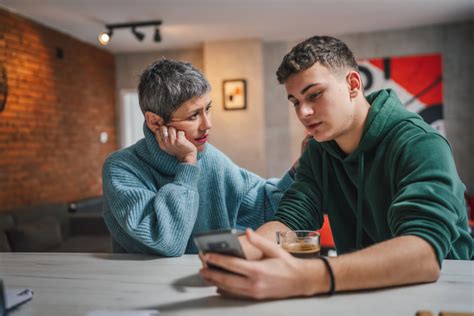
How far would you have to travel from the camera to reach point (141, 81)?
5.36 ft

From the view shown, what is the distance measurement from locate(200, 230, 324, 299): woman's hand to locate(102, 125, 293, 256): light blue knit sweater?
17.7 inches

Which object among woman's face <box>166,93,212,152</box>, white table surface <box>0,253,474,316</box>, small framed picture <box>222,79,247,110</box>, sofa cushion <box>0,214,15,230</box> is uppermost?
small framed picture <box>222,79,247,110</box>

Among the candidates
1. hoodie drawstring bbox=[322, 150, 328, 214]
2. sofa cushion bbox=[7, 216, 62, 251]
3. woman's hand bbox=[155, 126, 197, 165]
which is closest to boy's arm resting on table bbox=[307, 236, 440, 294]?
hoodie drawstring bbox=[322, 150, 328, 214]

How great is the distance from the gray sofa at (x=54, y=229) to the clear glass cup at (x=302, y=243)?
315 cm

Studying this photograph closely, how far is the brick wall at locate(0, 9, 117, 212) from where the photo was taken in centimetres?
446

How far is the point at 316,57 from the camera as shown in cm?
132

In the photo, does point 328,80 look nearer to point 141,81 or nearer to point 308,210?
point 308,210

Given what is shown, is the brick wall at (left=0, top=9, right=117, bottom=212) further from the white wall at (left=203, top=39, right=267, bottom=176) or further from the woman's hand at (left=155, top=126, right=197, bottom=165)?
the woman's hand at (left=155, top=126, right=197, bottom=165)

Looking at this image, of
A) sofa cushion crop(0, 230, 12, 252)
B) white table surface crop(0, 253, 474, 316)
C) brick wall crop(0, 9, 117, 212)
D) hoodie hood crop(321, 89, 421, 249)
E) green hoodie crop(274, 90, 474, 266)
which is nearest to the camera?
white table surface crop(0, 253, 474, 316)

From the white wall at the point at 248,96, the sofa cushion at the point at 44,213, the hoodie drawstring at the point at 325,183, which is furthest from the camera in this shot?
the white wall at the point at 248,96

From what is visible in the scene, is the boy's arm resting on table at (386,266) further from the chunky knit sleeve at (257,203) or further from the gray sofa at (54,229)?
the gray sofa at (54,229)

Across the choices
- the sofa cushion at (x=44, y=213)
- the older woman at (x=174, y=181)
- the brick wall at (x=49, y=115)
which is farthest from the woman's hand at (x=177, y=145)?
the brick wall at (x=49, y=115)

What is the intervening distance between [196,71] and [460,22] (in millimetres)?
5380

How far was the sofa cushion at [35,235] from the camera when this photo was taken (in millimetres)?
3633
